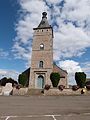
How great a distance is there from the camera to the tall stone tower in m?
40.7

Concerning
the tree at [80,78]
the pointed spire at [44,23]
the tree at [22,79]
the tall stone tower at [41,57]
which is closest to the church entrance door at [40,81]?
the tall stone tower at [41,57]

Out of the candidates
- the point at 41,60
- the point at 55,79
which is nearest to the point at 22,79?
the point at 41,60

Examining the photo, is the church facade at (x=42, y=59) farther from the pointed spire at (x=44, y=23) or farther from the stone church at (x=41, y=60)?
the pointed spire at (x=44, y=23)

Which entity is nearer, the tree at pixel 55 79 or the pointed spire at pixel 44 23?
the tree at pixel 55 79

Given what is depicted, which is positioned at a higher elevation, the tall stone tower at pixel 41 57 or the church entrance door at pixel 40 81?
the tall stone tower at pixel 41 57

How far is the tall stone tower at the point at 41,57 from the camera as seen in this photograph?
4069 centimetres

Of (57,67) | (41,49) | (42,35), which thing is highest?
(42,35)

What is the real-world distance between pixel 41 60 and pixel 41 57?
2.02ft

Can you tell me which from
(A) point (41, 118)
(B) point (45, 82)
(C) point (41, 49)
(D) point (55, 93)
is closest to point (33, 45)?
(C) point (41, 49)

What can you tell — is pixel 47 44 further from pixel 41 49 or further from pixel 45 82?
pixel 45 82

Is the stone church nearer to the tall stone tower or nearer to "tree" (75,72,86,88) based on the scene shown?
the tall stone tower

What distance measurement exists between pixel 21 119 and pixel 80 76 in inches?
1092

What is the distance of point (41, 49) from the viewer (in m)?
42.0

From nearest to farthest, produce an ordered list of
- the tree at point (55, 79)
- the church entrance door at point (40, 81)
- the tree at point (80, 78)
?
the tree at point (80, 78) < the tree at point (55, 79) < the church entrance door at point (40, 81)
